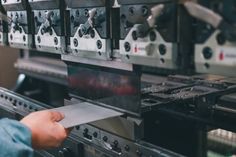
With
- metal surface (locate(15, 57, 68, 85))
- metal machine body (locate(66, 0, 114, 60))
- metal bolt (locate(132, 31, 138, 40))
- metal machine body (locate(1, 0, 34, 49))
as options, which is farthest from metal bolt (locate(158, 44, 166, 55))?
metal surface (locate(15, 57, 68, 85))

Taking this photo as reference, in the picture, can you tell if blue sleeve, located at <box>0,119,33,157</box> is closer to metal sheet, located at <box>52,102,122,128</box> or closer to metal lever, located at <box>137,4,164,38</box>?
metal sheet, located at <box>52,102,122,128</box>

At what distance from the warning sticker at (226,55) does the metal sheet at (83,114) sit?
1.63 ft

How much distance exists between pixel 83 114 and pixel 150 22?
1.55 ft

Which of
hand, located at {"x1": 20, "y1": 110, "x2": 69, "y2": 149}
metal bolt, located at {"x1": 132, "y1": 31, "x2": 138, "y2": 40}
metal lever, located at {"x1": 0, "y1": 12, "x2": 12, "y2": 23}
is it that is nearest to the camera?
metal bolt, located at {"x1": 132, "y1": 31, "x2": 138, "y2": 40}

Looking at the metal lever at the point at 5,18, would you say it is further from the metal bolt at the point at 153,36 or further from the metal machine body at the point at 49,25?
the metal bolt at the point at 153,36

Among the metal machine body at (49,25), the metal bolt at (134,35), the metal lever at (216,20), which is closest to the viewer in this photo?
the metal lever at (216,20)

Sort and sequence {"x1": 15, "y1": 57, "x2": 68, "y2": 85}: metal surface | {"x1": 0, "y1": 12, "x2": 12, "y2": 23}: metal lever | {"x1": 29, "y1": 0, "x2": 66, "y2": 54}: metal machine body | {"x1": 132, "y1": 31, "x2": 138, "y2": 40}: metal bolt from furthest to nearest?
{"x1": 15, "y1": 57, "x2": 68, "y2": 85}: metal surface → {"x1": 0, "y1": 12, "x2": 12, "y2": 23}: metal lever → {"x1": 29, "y1": 0, "x2": 66, "y2": 54}: metal machine body → {"x1": 132, "y1": 31, "x2": 138, "y2": 40}: metal bolt

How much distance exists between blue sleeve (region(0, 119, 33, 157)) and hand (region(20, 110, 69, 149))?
0.14ft

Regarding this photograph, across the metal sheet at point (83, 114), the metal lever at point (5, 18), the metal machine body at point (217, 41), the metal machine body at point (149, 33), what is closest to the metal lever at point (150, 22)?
the metal machine body at point (149, 33)

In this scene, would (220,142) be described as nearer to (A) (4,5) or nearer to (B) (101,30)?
(B) (101,30)

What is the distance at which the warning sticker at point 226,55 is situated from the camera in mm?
856

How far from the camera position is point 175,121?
188cm

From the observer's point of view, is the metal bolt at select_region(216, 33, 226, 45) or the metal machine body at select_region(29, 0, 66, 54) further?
the metal machine body at select_region(29, 0, 66, 54)

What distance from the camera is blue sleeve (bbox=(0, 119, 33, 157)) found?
1105mm
